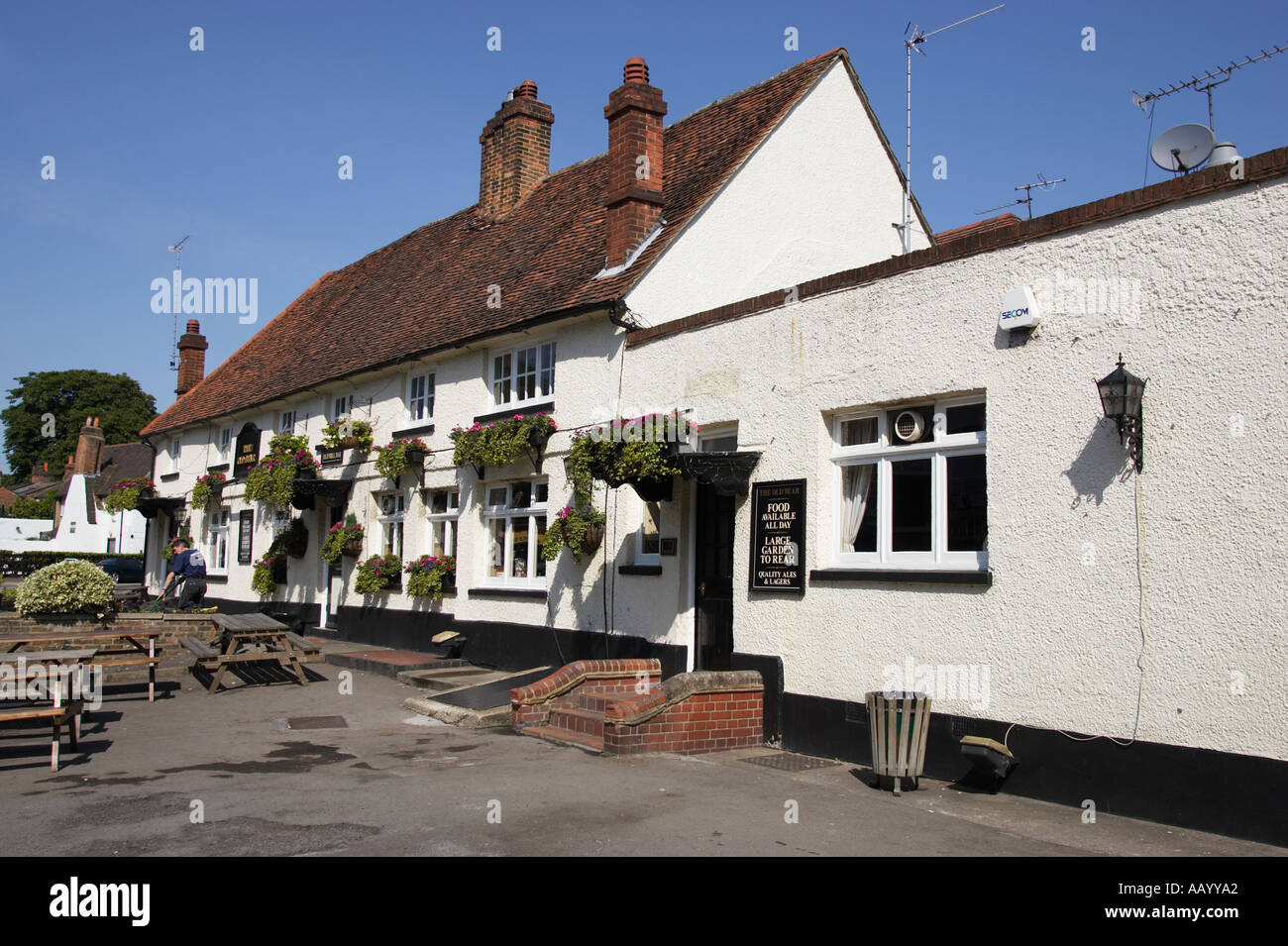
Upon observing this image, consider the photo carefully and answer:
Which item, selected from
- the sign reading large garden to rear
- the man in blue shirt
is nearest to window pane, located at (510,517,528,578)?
the sign reading large garden to rear

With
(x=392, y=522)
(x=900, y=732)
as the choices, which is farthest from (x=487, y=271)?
(x=900, y=732)

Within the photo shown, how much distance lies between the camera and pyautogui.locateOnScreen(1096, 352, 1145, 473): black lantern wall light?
265 inches

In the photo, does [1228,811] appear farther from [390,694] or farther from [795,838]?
[390,694]

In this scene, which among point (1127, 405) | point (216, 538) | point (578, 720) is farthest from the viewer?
point (216, 538)

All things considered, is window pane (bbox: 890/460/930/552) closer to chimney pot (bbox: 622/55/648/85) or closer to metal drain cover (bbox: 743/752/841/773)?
metal drain cover (bbox: 743/752/841/773)

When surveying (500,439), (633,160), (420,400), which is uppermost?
(633,160)

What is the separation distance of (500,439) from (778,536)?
534 cm

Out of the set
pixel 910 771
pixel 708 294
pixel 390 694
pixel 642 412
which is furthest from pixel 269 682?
pixel 910 771

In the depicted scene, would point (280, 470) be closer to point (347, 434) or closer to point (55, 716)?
point (347, 434)

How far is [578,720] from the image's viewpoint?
9.86m

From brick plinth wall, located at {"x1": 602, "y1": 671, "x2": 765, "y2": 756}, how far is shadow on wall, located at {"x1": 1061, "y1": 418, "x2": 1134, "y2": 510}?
3.63m

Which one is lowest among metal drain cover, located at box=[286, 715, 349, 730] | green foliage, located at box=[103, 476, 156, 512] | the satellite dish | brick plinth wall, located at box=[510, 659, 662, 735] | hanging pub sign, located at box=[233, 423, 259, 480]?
metal drain cover, located at box=[286, 715, 349, 730]

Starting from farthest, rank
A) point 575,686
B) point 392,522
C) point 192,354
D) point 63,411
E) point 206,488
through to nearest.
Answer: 1. point 63,411
2. point 192,354
3. point 206,488
4. point 392,522
5. point 575,686

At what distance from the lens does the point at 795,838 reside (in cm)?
622
